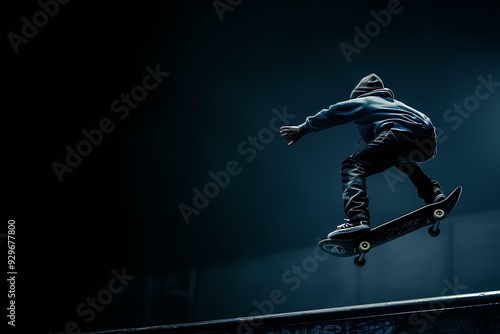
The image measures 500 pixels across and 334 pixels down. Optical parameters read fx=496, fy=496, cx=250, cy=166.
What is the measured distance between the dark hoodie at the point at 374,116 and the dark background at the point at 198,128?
1.54m

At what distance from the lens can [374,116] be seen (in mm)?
3908

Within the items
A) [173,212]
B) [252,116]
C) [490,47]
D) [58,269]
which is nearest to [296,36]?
[252,116]

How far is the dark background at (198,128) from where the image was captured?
5301mm

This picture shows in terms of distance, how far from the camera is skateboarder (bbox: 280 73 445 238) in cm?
363

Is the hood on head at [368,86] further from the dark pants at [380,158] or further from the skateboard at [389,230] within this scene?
the skateboard at [389,230]

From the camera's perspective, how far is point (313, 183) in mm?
6051

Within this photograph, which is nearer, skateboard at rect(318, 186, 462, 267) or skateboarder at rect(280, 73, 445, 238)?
skateboard at rect(318, 186, 462, 267)

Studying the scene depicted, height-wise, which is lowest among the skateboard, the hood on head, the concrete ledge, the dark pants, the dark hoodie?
the concrete ledge

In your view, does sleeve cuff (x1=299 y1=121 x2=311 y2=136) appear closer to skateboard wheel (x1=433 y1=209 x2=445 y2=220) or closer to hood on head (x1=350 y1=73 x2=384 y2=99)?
hood on head (x1=350 y1=73 x2=384 y2=99)

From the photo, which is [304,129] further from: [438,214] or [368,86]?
[438,214]

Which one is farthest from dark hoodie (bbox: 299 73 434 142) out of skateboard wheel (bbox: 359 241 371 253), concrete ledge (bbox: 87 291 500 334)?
concrete ledge (bbox: 87 291 500 334)

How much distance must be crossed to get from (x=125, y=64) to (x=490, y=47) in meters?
4.15

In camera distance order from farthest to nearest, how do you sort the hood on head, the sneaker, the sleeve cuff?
the hood on head
the sleeve cuff
the sneaker

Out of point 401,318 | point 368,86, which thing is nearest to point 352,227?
point 401,318
